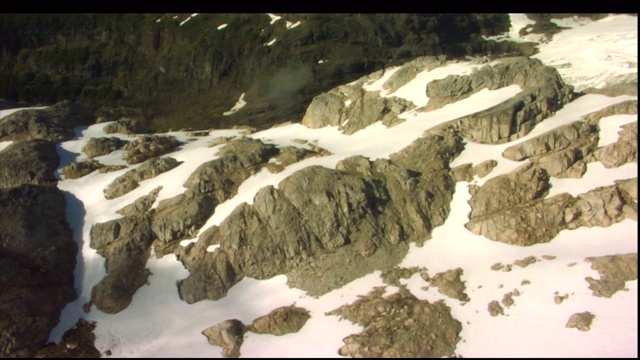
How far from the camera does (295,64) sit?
7625 cm

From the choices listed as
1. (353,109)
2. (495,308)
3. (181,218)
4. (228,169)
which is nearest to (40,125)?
(228,169)

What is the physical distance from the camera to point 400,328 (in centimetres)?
2070

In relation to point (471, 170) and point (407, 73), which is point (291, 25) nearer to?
point (407, 73)

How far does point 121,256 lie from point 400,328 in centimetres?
1645

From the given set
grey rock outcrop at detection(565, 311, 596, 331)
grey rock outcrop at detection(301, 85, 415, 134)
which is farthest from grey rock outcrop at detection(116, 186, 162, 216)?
grey rock outcrop at detection(565, 311, 596, 331)

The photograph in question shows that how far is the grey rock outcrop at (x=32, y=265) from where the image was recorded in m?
23.2

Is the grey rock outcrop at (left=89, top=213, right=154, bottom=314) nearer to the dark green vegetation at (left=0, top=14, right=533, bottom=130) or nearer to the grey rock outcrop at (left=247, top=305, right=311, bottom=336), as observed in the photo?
the grey rock outcrop at (left=247, top=305, right=311, bottom=336)

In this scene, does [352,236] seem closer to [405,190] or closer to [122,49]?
[405,190]

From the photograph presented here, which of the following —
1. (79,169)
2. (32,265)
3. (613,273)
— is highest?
(79,169)

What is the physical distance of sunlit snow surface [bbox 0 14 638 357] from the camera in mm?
19281

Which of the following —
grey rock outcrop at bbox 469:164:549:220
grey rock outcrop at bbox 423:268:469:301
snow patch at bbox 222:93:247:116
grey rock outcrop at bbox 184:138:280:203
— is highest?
grey rock outcrop at bbox 184:138:280:203

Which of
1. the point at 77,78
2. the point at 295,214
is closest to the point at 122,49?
the point at 77,78

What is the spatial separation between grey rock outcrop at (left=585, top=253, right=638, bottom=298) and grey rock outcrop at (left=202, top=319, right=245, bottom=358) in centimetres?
1541

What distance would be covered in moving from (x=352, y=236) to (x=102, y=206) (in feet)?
54.8
